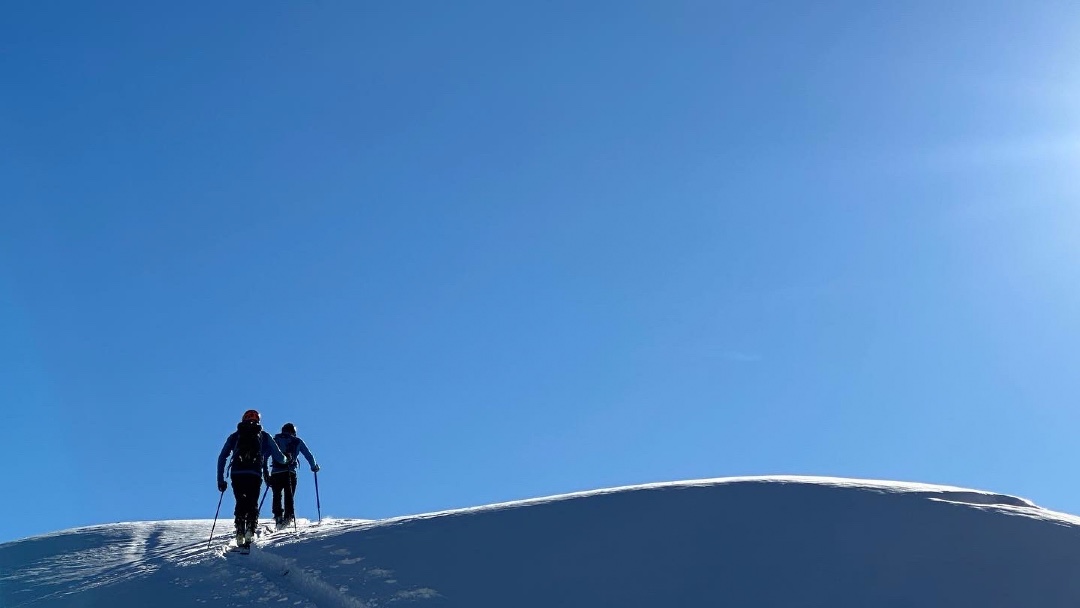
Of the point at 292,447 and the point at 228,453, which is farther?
the point at 292,447

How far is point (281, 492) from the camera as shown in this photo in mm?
15164

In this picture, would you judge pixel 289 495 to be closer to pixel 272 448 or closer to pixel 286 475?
pixel 286 475

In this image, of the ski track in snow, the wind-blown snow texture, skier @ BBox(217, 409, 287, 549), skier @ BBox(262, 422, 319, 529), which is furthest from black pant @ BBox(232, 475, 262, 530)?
skier @ BBox(262, 422, 319, 529)

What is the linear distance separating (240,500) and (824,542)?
27.3 ft

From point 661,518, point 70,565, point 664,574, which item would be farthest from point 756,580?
point 70,565

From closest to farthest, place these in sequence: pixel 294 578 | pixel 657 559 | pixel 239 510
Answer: pixel 657 559 → pixel 294 578 → pixel 239 510

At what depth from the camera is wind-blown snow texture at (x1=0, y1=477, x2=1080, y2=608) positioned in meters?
8.62

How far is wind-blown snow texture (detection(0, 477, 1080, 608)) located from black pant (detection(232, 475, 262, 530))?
17.2 inches

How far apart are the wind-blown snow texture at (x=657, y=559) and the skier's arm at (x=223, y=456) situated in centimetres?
110

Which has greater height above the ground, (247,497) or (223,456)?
(223,456)

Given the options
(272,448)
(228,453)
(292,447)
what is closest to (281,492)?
(292,447)

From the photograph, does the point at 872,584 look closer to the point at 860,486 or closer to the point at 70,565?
the point at 860,486

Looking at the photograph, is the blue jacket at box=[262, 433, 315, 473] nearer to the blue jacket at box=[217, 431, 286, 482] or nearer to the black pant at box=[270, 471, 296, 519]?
the black pant at box=[270, 471, 296, 519]

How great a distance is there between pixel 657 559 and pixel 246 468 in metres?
6.74
